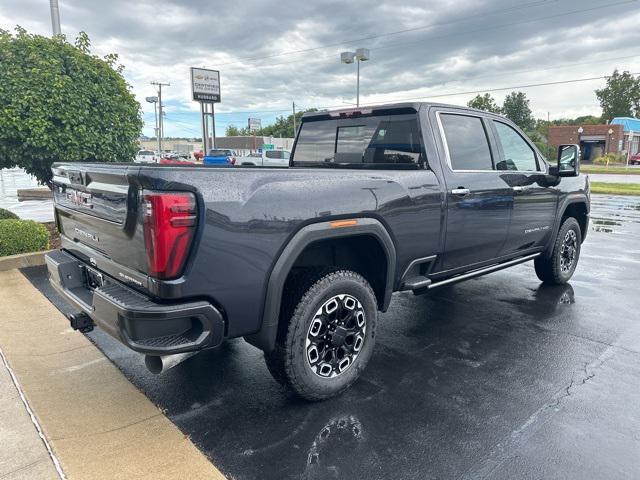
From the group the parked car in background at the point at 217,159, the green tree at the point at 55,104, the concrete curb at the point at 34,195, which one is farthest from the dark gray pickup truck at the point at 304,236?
the concrete curb at the point at 34,195

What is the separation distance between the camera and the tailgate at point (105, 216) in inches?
92.7

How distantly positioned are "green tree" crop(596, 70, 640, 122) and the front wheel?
87.1 metres

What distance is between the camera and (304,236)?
270 centimetres

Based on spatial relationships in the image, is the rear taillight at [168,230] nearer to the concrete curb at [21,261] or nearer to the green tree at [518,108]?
the concrete curb at [21,261]

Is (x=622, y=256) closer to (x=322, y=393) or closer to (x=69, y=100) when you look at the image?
(x=322, y=393)

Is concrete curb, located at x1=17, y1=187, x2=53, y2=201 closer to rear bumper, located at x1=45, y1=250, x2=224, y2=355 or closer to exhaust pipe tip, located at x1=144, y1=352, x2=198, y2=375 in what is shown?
rear bumper, located at x1=45, y1=250, x2=224, y2=355

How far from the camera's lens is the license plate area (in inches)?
114

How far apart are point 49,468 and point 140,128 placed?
619cm

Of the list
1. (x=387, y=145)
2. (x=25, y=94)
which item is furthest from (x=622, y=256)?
(x=25, y=94)

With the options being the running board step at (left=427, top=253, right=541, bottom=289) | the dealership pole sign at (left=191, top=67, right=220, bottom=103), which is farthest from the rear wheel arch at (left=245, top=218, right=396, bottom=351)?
the dealership pole sign at (left=191, top=67, right=220, bottom=103)

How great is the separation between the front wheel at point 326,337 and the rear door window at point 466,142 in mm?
1528

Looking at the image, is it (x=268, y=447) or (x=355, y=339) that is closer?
(x=268, y=447)

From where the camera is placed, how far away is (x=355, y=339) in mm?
3182

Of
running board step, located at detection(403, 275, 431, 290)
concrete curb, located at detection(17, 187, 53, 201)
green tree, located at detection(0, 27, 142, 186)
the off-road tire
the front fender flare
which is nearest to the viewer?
running board step, located at detection(403, 275, 431, 290)
